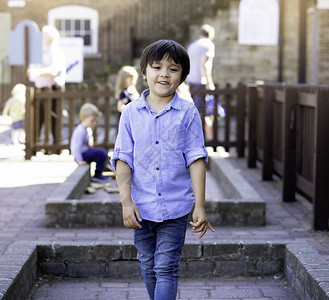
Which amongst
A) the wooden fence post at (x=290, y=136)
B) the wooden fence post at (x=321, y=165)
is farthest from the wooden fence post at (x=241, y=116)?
the wooden fence post at (x=321, y=165)

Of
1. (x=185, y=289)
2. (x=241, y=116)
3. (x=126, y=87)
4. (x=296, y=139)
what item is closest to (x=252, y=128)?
(x=241, y=116)

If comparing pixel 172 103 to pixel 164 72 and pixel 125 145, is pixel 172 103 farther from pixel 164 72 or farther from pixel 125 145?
pixel 125 145

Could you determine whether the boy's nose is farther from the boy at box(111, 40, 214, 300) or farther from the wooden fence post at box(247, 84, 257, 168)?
the wooden fence post at box(247, 84, 257, 168)

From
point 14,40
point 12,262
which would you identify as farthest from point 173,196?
point 14,40

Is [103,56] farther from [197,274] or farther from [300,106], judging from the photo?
[197,274]

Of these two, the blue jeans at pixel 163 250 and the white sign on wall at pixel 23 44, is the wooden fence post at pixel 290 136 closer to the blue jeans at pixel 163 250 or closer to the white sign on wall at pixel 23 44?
the blue jeans at pixel 163 250

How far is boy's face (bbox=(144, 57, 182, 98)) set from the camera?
354 cm

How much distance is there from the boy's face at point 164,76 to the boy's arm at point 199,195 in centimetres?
38

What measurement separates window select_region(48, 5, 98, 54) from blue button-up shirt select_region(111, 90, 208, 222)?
19.0 meters

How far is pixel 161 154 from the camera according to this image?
11.8 feet

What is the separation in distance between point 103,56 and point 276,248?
58.1 ft

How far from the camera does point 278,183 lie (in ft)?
29.0

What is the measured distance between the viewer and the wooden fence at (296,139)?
20.4 feet

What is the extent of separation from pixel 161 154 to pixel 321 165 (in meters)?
2.87
